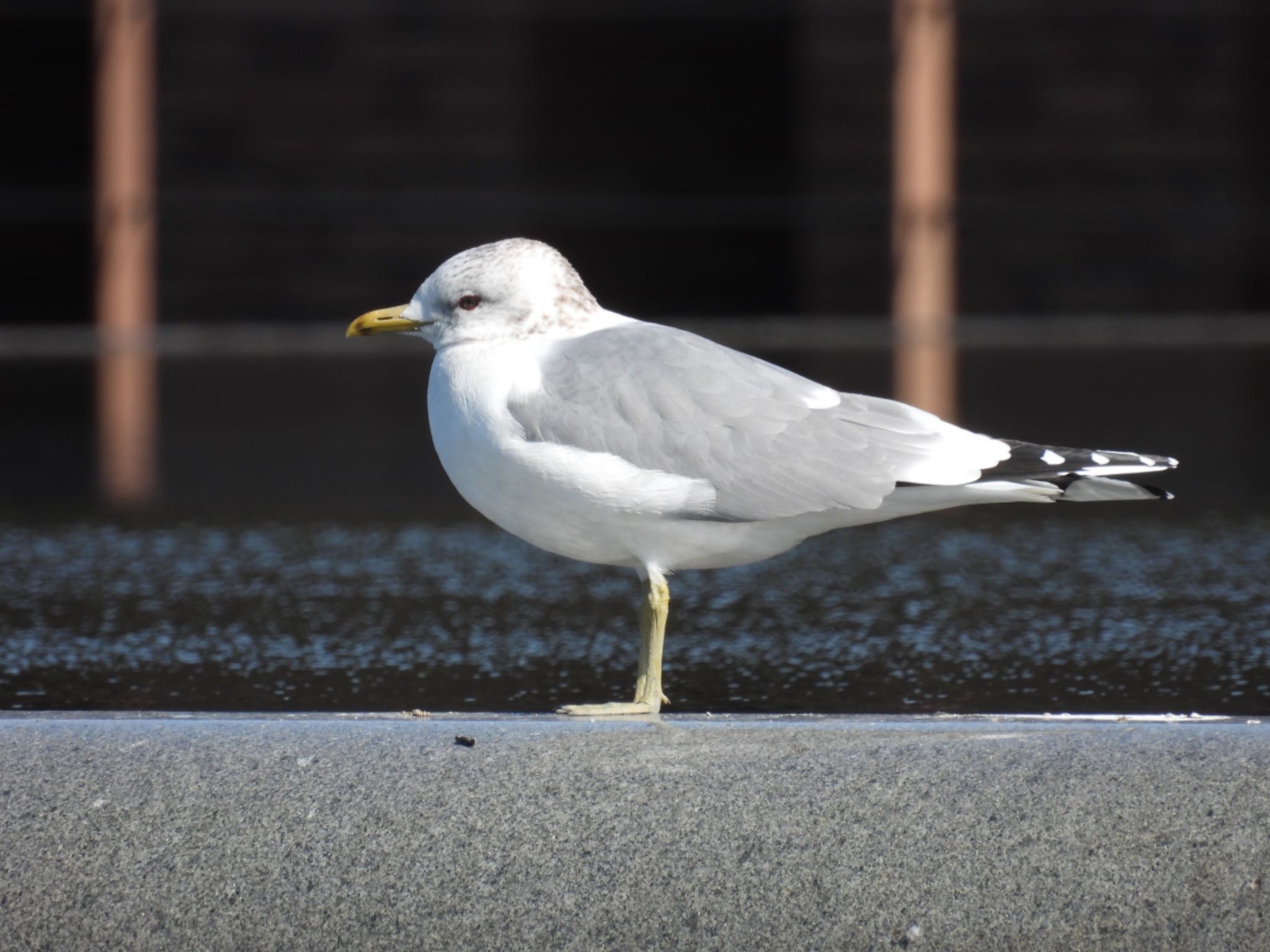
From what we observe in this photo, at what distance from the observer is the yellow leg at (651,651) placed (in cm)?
254

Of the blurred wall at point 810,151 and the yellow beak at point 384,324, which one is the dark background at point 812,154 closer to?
the blurred wall at point 810,151

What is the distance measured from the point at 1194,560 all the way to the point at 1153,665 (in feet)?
4.00

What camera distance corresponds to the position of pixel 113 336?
1093 centimetres

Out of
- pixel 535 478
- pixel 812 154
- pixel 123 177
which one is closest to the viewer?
pixel 535 478

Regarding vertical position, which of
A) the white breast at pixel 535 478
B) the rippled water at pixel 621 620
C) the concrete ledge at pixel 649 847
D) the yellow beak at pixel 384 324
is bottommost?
the rippled water at pixel 621 620

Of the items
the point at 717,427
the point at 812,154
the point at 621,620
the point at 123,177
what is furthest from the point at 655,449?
the point at 812,154

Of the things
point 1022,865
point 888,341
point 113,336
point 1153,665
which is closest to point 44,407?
point 113,336

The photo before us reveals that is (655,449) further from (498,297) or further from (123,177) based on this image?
(123,177)

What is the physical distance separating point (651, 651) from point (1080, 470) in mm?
595

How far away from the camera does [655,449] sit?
251 centimetres

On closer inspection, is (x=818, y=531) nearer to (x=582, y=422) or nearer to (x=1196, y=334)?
(x=582, y=422)

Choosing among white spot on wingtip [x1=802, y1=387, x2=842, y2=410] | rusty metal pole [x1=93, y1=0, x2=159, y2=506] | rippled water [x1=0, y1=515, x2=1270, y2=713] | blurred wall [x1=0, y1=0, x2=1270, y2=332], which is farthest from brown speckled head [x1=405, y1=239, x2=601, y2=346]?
blurred wall [x1=0, y1=0, x2=1270, y2=332]

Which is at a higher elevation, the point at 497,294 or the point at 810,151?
the point at 810,151

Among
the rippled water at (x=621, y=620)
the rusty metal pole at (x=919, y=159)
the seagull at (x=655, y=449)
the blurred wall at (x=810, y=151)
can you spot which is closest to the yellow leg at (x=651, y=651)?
the seagull at (x=655, y=449)
